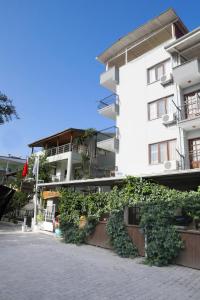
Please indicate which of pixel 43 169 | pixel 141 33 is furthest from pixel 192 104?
pixel 43 169

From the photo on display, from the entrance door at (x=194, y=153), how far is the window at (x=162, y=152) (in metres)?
1.12

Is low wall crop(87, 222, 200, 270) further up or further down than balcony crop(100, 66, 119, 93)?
further down

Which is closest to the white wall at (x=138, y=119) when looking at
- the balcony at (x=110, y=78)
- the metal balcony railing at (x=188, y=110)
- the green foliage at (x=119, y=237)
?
the balcony at (x=110, y=78)

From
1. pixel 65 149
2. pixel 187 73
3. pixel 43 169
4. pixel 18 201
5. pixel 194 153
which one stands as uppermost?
pixel 187 73

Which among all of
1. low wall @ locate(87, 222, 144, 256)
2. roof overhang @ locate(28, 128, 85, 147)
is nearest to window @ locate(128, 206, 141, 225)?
low wall @ locate(87, 222, 144, 256)

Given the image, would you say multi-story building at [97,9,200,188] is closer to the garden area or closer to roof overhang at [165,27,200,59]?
roof overhang at [165,27,200,59]

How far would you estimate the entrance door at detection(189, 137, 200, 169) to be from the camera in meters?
16.3

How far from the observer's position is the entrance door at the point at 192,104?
17.0m

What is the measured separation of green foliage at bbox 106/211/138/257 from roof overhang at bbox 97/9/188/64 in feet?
53.9

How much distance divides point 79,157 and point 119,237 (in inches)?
631

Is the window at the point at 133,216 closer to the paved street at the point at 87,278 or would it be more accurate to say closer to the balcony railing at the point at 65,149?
the paved street at the point at 87,278

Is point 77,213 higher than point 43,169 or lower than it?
lower

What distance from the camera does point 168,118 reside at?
17.2 meters

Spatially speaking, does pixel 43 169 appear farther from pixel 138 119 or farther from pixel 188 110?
pixel 188 110
